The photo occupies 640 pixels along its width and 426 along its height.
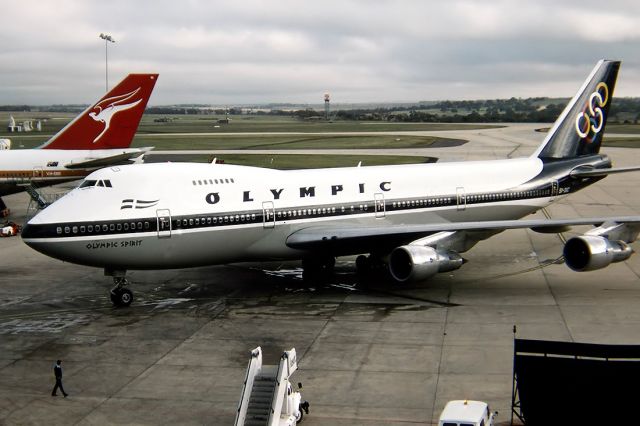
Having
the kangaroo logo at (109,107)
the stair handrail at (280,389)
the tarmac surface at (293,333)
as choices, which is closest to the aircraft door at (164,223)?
the tarmac surface at (293,333)

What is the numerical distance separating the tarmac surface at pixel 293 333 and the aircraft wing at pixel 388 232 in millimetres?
1785

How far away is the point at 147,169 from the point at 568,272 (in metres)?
16.2

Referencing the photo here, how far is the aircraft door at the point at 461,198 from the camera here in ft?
98.8

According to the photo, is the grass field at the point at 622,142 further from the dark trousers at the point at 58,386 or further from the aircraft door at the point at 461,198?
the dark trousers at the point at 58,386

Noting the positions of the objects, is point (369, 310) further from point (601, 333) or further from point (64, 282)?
point (64, 282)

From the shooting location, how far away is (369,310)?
24219 mm

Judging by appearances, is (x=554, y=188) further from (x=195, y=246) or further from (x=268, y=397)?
(x=268, y=397)

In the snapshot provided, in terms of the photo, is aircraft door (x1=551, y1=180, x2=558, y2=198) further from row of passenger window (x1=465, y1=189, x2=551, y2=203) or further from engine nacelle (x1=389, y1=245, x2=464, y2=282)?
engine nacelle (x1=389, y1=245, x2=464, y2=282)

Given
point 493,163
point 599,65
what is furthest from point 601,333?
point 599,65

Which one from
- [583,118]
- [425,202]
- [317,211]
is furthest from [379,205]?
[583,118]

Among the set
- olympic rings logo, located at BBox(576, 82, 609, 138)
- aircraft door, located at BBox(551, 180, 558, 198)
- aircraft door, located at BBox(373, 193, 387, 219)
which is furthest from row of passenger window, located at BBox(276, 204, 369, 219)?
olympic rings logo, located at BBox(576, 82, 609, 138)

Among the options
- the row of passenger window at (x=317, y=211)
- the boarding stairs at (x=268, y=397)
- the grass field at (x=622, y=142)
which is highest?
the row of passenger window at (x=317, y=211)

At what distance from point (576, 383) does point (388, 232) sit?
37.7 feet

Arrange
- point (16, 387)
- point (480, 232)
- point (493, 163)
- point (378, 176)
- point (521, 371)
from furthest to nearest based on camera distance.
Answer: point (493, 163) → point (378, 176) → point (480, 232) → point (16, 387) → point (521, 371)
